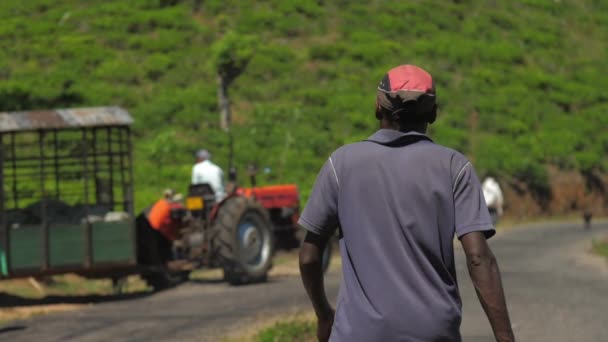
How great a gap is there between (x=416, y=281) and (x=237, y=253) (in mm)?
11415

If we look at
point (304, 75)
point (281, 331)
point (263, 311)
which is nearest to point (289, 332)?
point (281, 331)

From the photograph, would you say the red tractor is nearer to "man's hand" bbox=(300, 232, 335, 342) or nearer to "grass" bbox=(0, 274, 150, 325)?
"grass" bbox=(0, 274, 150, 325)

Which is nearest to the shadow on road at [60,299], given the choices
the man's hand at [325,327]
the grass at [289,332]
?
the grass at [289,332]

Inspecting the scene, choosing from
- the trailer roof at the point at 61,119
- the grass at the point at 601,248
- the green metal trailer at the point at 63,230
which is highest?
the trailer roof at the point at 61,119

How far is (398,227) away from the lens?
3832 mm

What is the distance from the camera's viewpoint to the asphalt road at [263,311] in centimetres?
1027

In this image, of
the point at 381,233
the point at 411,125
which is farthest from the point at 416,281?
the point at 411,125

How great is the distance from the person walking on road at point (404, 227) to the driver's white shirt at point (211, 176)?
472 inches

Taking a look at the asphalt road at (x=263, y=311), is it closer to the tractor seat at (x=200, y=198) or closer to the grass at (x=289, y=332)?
the grass at (x=289, y=332)

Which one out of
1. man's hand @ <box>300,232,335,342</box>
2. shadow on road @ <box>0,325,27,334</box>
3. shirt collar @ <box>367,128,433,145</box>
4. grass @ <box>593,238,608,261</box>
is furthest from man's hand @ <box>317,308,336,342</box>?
grass @ <box>593,238,608,261</box>

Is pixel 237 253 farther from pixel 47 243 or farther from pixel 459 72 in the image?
pixel 459 72

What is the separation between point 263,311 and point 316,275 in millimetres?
7827

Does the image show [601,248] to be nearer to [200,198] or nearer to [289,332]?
[200,198]

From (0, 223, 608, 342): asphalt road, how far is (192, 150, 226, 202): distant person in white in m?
1.27
